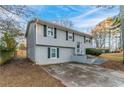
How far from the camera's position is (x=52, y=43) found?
11.5 metres

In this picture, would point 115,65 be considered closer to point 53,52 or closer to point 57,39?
point 53,52

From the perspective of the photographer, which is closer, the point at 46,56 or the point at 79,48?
the point at 46,56

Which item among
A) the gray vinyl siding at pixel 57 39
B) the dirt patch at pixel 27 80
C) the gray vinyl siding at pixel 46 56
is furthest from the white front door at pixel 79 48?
the dirt patch at pixel 27 80

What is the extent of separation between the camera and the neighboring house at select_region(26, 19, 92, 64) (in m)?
10.5

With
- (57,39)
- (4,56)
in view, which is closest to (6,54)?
(4,56)

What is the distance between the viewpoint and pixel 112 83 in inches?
268

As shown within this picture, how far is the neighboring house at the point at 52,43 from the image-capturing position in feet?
34.5

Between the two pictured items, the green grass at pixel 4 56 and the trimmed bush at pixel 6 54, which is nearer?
the green grass at pixel 4 56

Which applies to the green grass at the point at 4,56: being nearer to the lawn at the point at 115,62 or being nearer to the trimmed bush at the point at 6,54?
the trimmed bush at the point at 6,54

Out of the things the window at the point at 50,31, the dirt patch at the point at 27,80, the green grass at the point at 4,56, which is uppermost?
the window at the point at 50,31

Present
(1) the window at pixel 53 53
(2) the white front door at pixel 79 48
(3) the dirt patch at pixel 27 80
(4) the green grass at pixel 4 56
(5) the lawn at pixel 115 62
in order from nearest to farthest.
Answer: (3) the dirt patch at pixel 27 80 < (5) the lawn at pixel 115 62 < (4) the green grass at pixel 4 56 < (1) the window at pixel 53 53 < (2) the white front door at pixel 79 48

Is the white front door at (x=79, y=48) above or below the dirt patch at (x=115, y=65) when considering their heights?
above

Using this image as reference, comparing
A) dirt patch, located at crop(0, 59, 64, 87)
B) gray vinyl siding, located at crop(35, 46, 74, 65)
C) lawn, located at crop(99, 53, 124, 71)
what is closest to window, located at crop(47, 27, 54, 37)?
gray vinyl siding, located at crop(35, 46, 74, 65)

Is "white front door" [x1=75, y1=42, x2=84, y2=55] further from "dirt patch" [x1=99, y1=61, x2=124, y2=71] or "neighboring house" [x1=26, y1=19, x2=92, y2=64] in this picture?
"dirt patch" [x1=99, y1=61, x2=124, y2=71]
